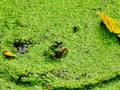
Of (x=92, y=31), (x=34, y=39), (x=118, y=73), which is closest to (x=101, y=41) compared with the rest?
(x=92, y=31)

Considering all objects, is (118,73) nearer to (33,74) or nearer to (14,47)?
(33,74)

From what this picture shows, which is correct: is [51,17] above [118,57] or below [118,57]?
above

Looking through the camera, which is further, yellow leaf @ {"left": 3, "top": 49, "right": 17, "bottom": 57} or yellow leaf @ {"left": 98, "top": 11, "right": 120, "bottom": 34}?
yellow leaf @ {"left": 98, "top": 11, "right": 120, "bottom": 34}

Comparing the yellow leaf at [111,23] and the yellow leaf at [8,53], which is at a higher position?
the yellow leaf at [111,23]

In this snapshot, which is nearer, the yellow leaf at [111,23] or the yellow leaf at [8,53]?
the yellow leaf at [8,53]

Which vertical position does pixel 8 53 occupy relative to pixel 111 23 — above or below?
below

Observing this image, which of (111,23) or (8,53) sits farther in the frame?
(111,23)

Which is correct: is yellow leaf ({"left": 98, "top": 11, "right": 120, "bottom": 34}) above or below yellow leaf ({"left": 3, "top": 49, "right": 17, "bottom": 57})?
above

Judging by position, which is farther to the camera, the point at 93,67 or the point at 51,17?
the point at 51,17
